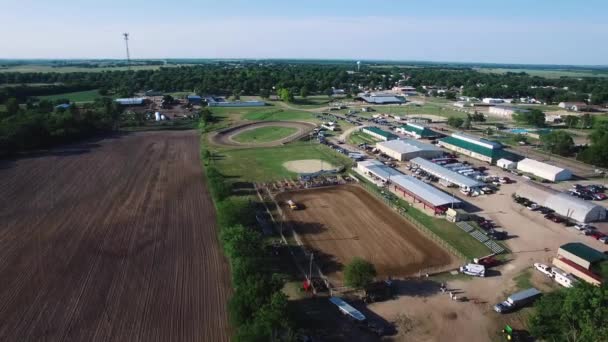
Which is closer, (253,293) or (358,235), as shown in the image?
(253,293)

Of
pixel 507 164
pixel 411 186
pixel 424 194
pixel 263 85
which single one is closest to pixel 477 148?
pixel 507 164

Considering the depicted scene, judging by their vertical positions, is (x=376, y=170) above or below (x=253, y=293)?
above

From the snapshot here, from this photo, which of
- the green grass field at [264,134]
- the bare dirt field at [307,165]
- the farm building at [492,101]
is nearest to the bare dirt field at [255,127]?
the green grass field at [264,134]

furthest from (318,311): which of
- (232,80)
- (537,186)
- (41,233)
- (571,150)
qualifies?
(232,80)

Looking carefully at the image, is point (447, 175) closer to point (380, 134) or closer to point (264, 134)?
point (380, 134)

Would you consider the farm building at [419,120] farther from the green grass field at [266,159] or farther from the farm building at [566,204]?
the farm building at [566,204]

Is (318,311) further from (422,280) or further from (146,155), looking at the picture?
(146,155)
